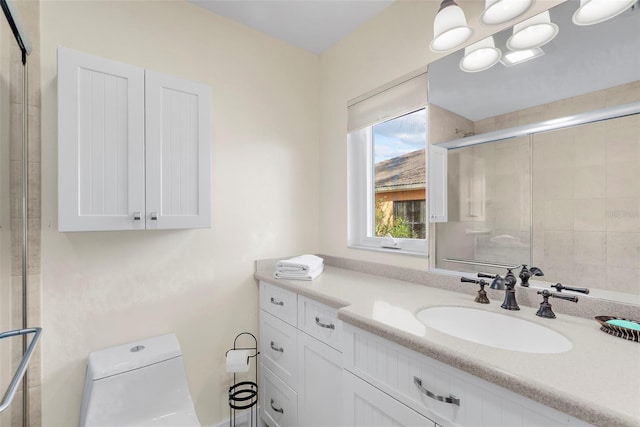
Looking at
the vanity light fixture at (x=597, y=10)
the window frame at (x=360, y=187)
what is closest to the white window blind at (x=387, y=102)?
the window frame at (x=360, y=187)

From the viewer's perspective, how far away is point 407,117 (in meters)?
1.84

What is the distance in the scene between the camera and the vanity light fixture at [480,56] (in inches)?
51.3

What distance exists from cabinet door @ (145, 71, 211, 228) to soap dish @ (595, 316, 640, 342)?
164cm

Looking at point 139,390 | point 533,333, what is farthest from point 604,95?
point 139,390

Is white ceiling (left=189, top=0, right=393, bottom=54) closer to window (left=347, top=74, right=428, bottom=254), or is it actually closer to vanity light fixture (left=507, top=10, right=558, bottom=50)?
window (left=347, top=74, right=428, bottom=254)

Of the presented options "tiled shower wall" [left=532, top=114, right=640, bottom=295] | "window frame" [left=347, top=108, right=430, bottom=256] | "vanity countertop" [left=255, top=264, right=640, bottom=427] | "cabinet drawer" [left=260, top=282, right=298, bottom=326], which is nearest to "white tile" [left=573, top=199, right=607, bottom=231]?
"tiled shower wall" [left=532, top=114, right=640, bottom=295]

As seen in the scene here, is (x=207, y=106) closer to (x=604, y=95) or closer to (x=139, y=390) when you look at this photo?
(x=139, y=390)

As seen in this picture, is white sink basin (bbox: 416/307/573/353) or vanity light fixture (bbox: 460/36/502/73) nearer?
white sink basin (bbox: 416/307/573/353)

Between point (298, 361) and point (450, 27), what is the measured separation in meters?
1.71

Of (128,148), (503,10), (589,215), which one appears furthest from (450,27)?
(128,148)

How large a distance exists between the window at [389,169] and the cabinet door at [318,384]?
0.77 m

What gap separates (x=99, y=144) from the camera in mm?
1302

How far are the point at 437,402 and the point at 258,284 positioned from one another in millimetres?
1344

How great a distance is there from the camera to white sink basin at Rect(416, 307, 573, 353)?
3.26 feet
